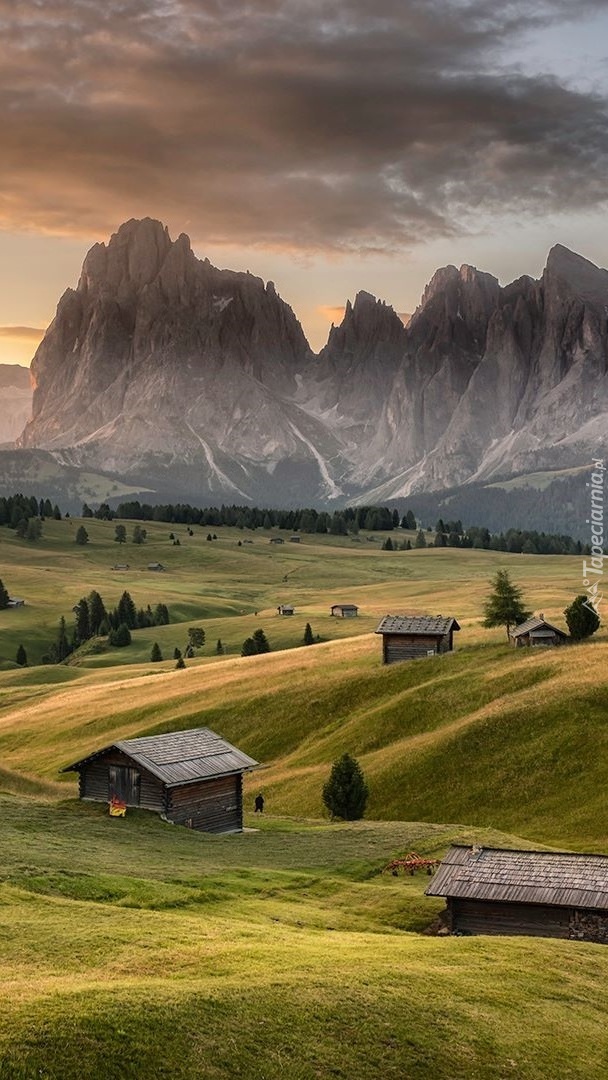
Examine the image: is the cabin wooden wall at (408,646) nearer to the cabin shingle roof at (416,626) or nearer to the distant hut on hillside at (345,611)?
the cabin shingle roof at (416,626)

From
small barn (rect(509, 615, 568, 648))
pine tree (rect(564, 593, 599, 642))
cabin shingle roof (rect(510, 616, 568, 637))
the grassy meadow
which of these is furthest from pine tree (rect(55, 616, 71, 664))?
pine tree (rect(564, 593, 599, 642))

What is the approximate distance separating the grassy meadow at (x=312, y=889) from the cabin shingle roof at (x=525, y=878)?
2166 millimetres

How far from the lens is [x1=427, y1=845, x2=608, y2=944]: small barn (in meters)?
39.7

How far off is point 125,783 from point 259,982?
3600 centimetres

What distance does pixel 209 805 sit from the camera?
6106 centimetres

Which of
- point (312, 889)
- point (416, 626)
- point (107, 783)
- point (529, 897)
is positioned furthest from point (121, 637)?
point (529, 897)

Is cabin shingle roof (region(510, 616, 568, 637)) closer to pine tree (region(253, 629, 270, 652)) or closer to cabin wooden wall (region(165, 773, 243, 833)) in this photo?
cabin wooden wall (region(165, 773, 243, 833))

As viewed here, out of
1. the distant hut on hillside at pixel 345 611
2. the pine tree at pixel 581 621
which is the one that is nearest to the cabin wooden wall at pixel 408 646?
the pine tree at pixel 581 621

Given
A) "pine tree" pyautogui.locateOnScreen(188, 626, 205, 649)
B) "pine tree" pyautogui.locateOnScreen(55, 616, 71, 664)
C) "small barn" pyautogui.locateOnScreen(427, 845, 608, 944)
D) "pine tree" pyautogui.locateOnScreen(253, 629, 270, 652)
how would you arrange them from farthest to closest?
"pine tree" pyautogui.locateOnScreen(55, 616, 71, 664)
"pine tree" pyautogui.locateOnScreen(188, 626, 205, 649)
"pine tree" pyautogui.locateOnScreen(253, 629, 270, 652)
"small barn" pyautogui.locateOnScreen(427, 845, 608, 944)

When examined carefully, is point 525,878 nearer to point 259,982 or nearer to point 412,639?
point 259,982

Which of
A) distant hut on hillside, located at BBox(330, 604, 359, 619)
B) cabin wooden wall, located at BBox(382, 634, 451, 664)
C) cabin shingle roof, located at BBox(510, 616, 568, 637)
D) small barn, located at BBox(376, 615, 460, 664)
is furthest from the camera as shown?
distant hut on hillside, located at BBox(330, 604, 359, 619)

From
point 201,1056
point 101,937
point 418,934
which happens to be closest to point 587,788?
point 418,934

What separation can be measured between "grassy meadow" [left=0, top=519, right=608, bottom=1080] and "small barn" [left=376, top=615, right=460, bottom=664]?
8.48ft

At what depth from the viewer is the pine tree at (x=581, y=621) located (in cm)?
9138
